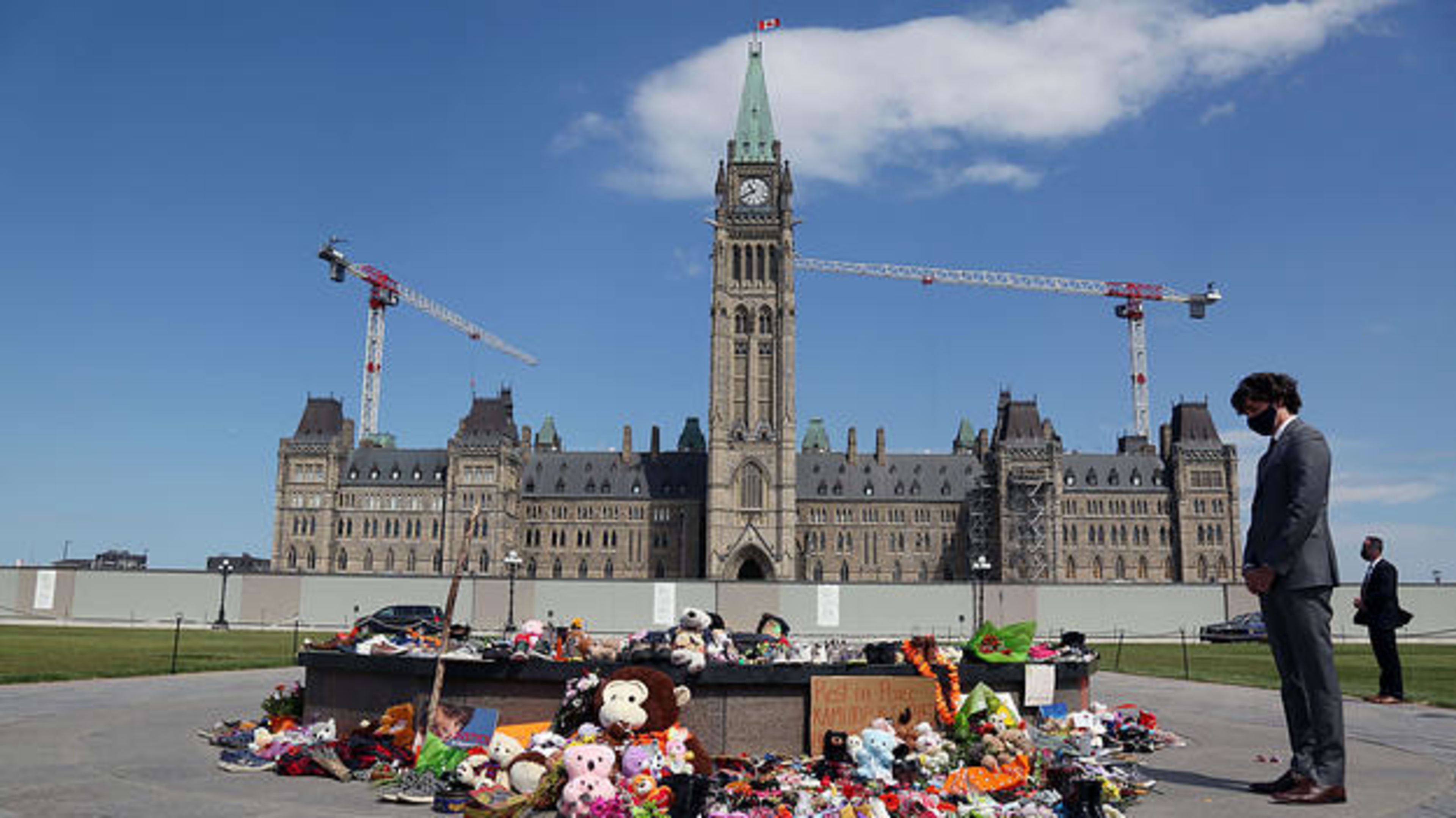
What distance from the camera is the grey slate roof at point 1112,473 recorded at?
349 feet

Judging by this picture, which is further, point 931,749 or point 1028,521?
point 1028,521

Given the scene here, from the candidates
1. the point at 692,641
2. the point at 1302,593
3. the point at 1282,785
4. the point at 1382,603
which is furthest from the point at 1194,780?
the point at 1382,603

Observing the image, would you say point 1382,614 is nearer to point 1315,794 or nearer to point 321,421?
point 1315,794

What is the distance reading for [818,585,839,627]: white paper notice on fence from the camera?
51.9m

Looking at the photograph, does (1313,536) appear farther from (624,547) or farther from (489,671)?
(624,547)

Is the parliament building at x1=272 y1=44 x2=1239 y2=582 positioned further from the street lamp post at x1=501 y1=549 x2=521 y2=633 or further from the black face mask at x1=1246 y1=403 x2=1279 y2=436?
the black face mask at x1=1246 y1=403 x2=1279 y2=436

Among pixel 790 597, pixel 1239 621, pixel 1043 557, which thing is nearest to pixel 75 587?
pixel 790 597

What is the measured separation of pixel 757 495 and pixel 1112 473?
3756 centimetres

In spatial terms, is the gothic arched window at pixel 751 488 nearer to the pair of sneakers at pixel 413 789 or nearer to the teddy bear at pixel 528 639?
the teddy bear at pixel 528 639

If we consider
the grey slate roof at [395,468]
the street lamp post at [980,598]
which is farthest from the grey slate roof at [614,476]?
the street lamp post at [980,598]

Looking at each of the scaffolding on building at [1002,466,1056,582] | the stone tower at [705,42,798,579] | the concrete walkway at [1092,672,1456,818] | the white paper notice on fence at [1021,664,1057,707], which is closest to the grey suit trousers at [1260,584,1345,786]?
the concrete walkway at [1092,672,1456,818]

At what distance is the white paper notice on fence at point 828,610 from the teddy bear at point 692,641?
41.2 meters

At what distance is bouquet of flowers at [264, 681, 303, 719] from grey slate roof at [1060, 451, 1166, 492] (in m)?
99.1

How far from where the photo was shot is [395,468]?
107250 millimetres
